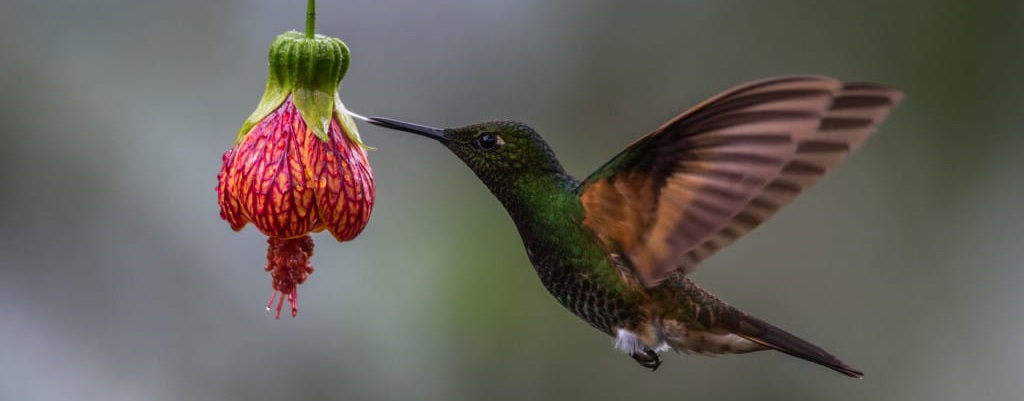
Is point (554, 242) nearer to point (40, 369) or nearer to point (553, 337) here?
point (553, 337)

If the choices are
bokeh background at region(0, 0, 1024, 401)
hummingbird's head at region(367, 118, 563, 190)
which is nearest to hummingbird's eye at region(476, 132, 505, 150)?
hummingbird's head at region(367, 118, 563, 190)

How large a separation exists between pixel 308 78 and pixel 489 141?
0.34 m

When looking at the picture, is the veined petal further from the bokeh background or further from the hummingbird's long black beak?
the bokeh background

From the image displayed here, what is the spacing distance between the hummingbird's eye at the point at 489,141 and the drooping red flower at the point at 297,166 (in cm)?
21

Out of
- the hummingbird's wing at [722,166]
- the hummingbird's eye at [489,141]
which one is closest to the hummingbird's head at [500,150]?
the hummingbird's eye at [489,141]

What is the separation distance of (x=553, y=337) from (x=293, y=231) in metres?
2.20

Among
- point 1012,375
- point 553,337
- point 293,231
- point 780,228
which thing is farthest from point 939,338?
point 293,231

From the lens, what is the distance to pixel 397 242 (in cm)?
396

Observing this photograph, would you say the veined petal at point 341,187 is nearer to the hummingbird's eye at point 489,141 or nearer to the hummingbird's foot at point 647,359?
the hummingbird's eye at point 489,141

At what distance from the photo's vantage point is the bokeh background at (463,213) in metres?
3.74

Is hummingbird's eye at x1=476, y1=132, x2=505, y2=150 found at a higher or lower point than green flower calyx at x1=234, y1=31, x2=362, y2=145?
lower

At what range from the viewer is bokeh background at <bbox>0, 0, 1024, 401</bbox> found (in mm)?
3738

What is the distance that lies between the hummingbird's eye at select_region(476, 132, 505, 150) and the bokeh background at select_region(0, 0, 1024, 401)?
5.92 feet

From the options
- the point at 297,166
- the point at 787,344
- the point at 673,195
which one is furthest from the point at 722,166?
the point at 297,166
